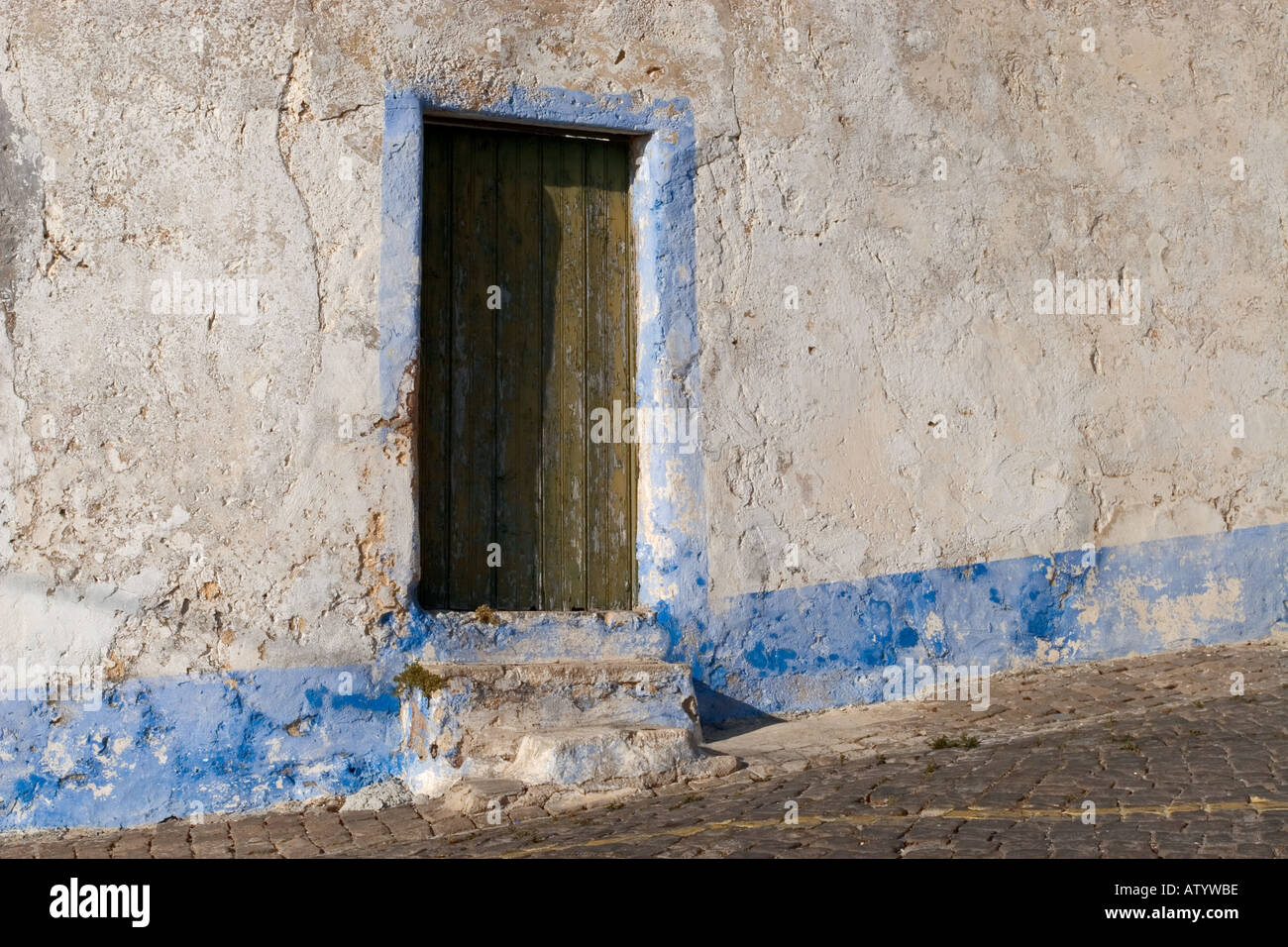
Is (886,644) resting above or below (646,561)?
below

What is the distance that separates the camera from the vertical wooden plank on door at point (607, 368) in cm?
590

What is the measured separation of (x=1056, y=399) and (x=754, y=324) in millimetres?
1543

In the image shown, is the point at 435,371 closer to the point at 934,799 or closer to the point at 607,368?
the point at 607,368

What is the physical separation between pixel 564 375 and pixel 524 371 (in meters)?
0.17

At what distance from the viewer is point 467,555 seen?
18.7ft

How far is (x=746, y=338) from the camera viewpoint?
600 centimetres

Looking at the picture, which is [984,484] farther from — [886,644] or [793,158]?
[793,158]

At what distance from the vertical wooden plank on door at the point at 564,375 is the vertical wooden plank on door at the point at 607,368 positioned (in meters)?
0.04

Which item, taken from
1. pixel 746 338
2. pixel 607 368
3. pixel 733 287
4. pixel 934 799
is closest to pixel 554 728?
pixel 934 799

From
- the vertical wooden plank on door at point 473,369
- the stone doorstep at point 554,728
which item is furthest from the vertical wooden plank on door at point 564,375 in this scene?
the stone doorstep at point 554,728

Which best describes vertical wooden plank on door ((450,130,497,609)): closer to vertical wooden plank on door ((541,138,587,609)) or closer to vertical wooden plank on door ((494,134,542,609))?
vertical wooden plank on door ((494,134,542,609))

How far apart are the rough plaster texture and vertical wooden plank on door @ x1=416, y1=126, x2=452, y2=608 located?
0.81ft

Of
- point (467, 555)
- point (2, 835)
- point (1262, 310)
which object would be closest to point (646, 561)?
point (467, 555)
